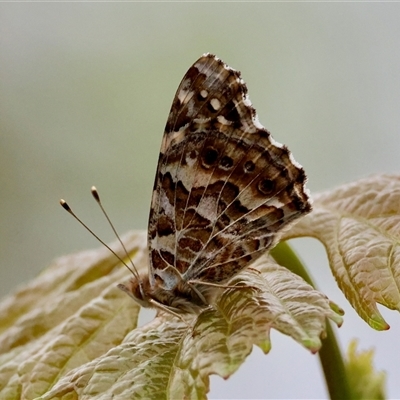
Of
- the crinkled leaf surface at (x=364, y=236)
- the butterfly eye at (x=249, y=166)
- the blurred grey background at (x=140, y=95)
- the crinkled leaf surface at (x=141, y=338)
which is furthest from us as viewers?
the blurred grey background at (x=140, y=95)

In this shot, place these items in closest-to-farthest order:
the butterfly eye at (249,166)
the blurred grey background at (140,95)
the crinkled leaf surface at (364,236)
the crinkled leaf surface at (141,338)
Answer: the crinkled leaf surface at (141,338)
the crinkled leaf surface at (364,236)
the butterfly eye at (249,166)
the blurred grey background at (140,95)

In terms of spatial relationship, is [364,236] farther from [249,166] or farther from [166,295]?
[166,295]

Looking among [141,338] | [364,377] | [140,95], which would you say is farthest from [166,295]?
[140,95]

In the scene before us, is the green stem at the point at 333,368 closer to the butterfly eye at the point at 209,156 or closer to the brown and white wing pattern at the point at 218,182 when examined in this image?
the brown and white wing pattern at the point at 218,182

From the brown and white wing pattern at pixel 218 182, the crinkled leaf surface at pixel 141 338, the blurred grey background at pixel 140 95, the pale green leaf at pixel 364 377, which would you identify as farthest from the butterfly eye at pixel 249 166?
the blurred grey background at pixel 140 95

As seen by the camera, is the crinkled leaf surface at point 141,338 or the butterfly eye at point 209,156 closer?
the crinkled leaf surface at point 141,338

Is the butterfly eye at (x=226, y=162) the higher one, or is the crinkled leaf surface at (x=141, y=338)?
the butterfly eye at (x=226, y=162)

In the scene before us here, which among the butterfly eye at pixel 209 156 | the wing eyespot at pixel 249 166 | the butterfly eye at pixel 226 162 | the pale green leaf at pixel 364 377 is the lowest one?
the pale green leaf at pixel 364 377

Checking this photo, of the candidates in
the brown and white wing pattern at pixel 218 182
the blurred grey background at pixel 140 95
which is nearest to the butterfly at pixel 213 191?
the brown and white wing pattern at pixel 218 182

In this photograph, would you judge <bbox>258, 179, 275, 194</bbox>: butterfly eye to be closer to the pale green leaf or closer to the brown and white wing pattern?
the brown and white wing pattern
